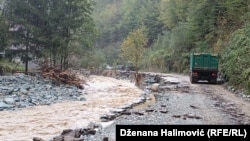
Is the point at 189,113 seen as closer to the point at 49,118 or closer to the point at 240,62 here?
the point at 49,118

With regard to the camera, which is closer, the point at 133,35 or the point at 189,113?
the point at 189,113

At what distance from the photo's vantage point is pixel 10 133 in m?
12.2

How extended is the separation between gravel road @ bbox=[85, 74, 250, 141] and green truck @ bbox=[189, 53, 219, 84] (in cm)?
821

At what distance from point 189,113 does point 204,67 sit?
1474 cm

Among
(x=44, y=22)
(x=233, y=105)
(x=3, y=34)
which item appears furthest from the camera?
(x=44, y=22)

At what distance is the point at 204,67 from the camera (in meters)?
29.1

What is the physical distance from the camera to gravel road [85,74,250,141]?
12.8m

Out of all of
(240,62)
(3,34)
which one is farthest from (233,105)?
(3,34)

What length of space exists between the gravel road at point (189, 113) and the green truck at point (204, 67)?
821 cm

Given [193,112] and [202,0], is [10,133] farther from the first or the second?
[202,0]

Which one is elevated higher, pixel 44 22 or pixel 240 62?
pixel 44 22

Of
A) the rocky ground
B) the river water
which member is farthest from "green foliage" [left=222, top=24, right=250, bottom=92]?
the rocky ground

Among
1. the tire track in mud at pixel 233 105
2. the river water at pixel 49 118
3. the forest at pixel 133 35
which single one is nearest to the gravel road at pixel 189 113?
the tire track in mud at pixel 233 105

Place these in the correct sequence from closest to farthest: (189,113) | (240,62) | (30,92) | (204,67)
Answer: (189,113) → (30,92) → (240,62) → (204,67)
